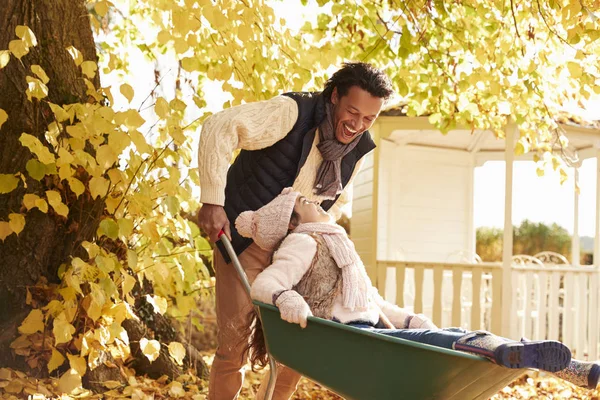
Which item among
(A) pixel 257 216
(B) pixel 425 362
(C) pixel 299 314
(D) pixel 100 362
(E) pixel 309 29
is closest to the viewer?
(B) pixel 425 362

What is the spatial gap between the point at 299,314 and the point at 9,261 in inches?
77.2

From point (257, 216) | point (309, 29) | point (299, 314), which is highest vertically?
point (309, 29)

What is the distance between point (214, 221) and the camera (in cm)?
248

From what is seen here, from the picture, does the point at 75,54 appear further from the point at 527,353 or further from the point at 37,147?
the point at 527,353

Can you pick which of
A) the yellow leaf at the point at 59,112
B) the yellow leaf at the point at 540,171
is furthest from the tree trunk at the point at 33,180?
the yellow leaf at the point at 540,171

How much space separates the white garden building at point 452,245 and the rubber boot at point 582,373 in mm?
4283

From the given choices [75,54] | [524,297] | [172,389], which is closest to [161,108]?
[75,54]

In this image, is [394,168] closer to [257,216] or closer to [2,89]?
[2,89]

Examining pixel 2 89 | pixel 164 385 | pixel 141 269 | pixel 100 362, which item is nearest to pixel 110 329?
pixel 141 269

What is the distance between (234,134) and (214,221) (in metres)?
0.30

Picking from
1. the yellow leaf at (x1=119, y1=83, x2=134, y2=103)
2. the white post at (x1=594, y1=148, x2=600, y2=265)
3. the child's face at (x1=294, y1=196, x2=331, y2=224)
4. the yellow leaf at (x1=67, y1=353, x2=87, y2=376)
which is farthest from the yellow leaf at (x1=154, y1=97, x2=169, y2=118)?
the white post at (x1=594, y1=148, x2=600, y2=265)

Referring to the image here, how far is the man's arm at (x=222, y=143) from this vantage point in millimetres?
2496

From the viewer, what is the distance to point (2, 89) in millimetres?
3426

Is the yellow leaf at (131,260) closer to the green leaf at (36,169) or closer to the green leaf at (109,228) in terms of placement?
the green leaf at (109,228)
